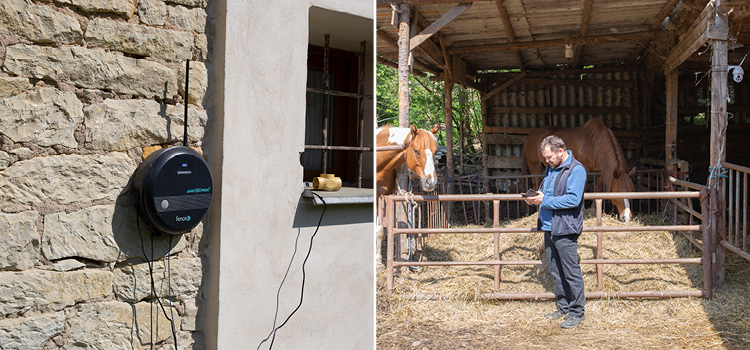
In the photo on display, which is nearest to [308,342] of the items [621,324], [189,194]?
[189,194]

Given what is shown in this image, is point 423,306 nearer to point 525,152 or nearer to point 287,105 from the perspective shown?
point 287,105

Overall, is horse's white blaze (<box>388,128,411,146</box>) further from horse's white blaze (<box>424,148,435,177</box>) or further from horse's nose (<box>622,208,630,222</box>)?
horse's nose (<box>622,208,630,222</box>)

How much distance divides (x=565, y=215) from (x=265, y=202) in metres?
2.97

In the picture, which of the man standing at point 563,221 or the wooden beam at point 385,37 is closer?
the man standing at point 563,221

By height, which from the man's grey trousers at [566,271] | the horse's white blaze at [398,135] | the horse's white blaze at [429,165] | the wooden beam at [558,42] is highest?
the wooden beam at [558,42]

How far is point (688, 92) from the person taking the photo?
1198 cm

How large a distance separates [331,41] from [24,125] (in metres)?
1.98

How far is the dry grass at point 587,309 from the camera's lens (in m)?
4.77

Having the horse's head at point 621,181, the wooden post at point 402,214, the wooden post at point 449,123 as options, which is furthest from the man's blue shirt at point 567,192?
the wooden post at point 449,123

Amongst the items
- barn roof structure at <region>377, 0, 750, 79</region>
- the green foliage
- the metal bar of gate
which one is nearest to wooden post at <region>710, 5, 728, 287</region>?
barn roof structure at <region>377, 0, 750, 79</region>

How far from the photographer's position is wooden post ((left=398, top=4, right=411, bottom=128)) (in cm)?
665

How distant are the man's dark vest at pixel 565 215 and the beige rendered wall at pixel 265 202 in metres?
2.36

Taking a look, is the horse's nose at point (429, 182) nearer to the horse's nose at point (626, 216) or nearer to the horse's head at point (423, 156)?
the horse's head at point (423, 156)

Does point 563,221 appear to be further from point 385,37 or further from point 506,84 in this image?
point 506,84
